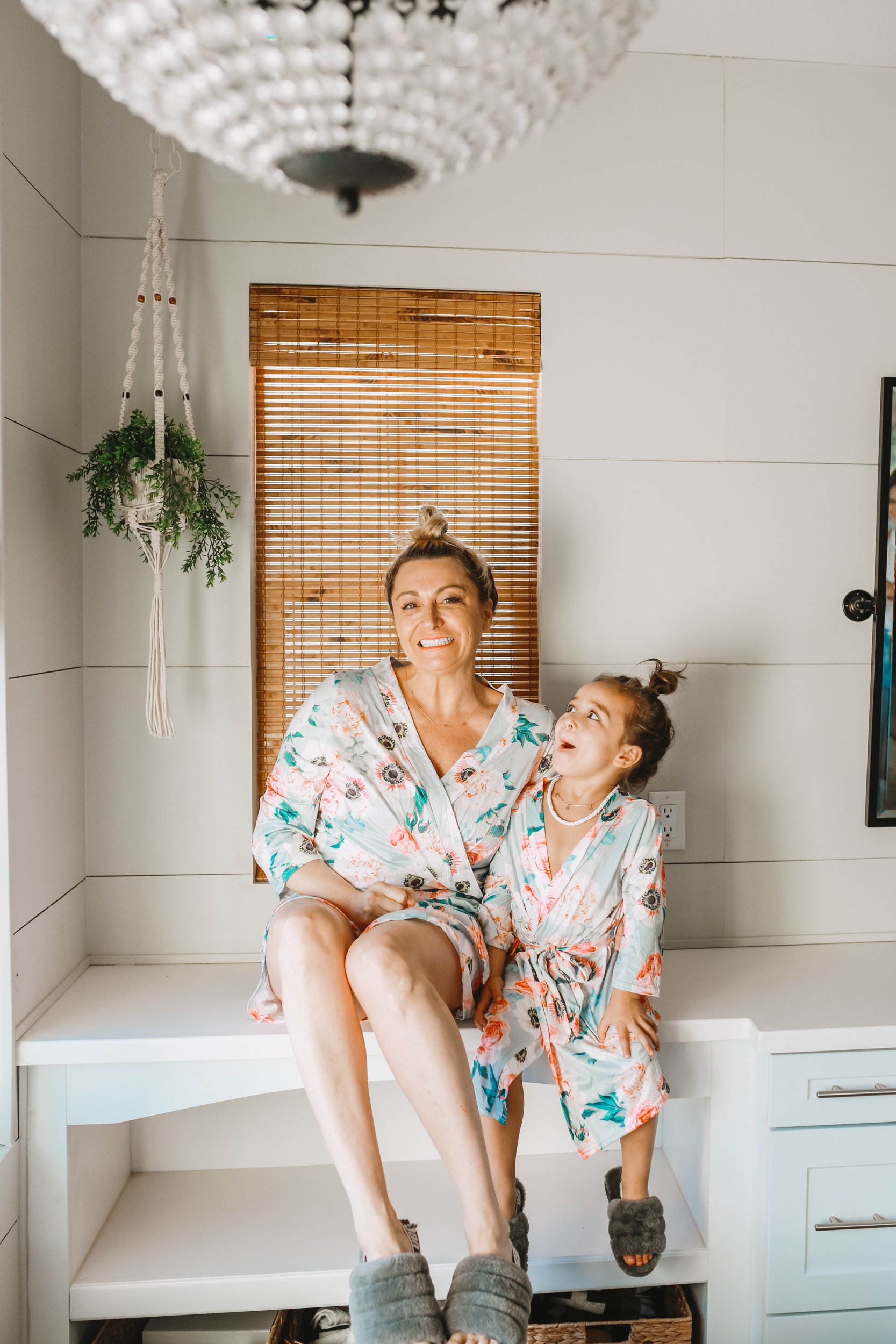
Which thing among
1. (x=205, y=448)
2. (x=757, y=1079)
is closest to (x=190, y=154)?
(x=205, y=448)

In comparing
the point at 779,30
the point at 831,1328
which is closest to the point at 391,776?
the point at 831,1328

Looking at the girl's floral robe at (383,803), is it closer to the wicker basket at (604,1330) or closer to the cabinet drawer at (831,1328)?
the wicker basket at (604,1330)

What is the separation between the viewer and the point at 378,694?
193 cm

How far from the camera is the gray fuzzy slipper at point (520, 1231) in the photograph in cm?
173

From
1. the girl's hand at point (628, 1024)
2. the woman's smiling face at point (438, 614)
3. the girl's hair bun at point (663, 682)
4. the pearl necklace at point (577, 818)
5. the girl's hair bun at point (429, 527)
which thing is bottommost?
the girl's hand at point (628, 1024)

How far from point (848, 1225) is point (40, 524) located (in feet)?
6.60

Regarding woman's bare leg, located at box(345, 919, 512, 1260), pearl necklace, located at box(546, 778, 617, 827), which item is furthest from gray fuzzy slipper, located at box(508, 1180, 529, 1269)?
pearl necklace, located at box(546, 778, 617, 827)

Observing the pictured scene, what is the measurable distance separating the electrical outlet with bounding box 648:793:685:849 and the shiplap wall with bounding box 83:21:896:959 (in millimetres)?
35

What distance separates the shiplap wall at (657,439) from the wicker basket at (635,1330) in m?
0.72

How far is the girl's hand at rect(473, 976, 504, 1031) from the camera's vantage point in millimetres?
1754

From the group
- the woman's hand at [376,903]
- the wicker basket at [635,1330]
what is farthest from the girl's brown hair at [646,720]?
the wicker basket at [635,1330]

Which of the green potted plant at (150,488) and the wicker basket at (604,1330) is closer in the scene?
the wicker basket at (604,1330)

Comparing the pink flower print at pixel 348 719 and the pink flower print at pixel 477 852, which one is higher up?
the pink flower print at pixel 348 719

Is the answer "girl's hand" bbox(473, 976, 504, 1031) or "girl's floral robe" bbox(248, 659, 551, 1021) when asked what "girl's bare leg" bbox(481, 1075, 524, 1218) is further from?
"girl's floral robe" bbox(248, 659, 551, 1021)
